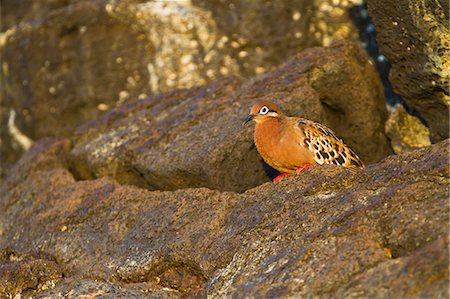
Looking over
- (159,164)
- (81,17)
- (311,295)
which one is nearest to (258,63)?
(81,17)

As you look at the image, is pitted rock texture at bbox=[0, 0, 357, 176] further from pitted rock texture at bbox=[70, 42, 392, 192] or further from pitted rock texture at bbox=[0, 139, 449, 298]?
pitted rock texture at bbox=[0, 139, 449, 298]

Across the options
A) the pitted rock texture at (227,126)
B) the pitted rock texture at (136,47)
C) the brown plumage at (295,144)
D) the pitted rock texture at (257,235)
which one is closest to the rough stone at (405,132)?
the pitted rock texture at (227,126)

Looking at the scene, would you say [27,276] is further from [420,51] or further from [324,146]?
[420,51]

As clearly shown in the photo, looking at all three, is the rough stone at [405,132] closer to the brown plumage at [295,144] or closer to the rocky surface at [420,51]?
the rocky surface at [420,51]

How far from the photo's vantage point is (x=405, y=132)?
11.2 metres

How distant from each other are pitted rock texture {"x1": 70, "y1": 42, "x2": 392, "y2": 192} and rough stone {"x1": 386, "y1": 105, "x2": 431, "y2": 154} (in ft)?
0.55

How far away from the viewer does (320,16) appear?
563 inches

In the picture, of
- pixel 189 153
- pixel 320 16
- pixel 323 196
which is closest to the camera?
pixel 323 196

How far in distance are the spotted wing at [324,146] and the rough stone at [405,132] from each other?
1.94 metres

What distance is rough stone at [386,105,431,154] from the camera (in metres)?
11.1

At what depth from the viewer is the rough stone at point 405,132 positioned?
11.1 m

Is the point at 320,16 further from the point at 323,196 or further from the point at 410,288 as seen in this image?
the point at 410,288

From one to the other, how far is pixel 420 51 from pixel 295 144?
78.3 inches

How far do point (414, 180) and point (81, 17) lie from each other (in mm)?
10106
